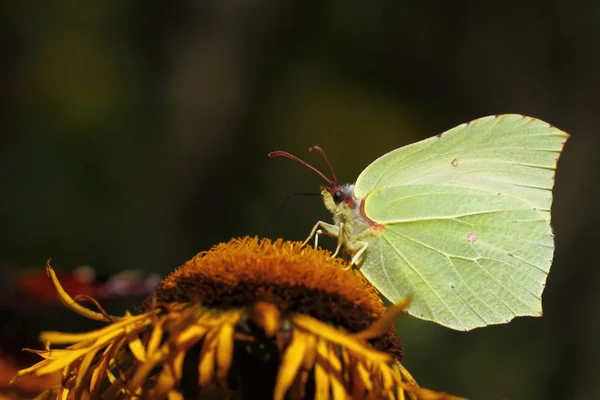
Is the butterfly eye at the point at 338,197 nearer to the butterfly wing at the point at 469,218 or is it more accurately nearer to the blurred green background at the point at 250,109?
the butterfly wing at the point at 469,218

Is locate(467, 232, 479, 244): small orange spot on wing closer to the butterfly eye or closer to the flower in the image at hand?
the butterfly eye

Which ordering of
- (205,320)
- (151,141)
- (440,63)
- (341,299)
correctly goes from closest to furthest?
1. (205,320)
2. (341,299)
3. (151,141)
4. (440,63)

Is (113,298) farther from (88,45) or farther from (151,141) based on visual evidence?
(88,45)

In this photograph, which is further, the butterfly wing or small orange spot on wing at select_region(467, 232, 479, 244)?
small orange spot on wing at select_region(467, 232, 479, 244)

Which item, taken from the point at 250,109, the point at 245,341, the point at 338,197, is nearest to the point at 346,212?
the point at 338,197

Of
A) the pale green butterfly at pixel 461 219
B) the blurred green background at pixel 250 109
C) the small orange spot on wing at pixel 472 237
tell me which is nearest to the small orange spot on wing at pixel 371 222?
the pale green butterfly at pixel 461 219

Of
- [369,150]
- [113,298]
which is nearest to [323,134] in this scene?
[369,150]

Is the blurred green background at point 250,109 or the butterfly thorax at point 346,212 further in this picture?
the blurred green background at point 250,109

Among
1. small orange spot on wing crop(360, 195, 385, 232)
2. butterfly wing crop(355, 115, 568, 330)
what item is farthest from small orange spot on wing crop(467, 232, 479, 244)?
small orange spot on wing crop(360, 195, 385, 232)
